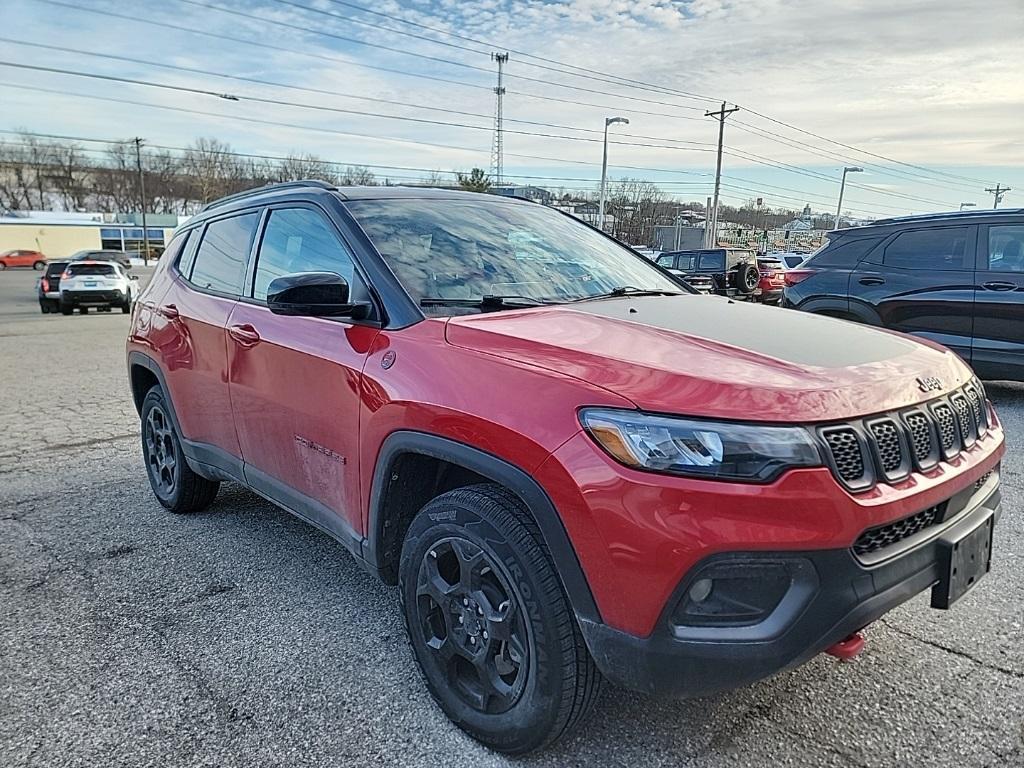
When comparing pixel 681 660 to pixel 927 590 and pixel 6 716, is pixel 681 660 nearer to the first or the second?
pixel 927 590

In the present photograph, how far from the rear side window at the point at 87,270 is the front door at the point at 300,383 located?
21.8 m

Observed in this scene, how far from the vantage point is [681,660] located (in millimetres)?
1781

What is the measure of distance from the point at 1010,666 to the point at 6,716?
358cm

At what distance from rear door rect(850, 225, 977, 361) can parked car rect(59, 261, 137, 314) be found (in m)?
20.9

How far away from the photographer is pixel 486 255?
9.75 feet

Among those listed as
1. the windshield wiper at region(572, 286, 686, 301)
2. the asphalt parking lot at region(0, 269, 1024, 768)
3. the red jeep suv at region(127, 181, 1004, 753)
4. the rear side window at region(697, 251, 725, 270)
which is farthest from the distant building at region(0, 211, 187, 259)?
the windshield wiper at region(572, 286, 686, 301)

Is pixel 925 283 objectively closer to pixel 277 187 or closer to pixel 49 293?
pixel 277 187

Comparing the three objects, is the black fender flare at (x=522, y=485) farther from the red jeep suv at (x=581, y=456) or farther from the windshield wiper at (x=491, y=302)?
the windshield wiper at (x=491, y=302)

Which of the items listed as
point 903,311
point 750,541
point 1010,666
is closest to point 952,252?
point 903,311

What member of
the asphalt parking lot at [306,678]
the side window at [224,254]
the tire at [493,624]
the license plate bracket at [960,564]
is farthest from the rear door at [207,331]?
the license plate bracket at [960,564]

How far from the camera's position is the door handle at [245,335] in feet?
10.6

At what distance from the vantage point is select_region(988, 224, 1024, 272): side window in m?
6.61

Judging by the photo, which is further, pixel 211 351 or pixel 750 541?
pixel 211 351

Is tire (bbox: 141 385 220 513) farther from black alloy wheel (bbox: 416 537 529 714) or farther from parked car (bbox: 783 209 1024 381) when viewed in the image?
parked car (bbox: 783 209 1024 381)
